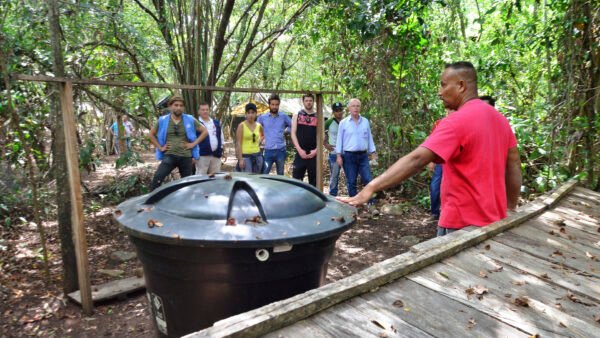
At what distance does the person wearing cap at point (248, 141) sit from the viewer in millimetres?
7625

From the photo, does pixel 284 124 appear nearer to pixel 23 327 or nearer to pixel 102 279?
pixel 102 279

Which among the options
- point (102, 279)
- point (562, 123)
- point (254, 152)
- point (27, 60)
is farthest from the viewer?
point (254, 152)

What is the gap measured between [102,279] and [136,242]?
2973 millimetres

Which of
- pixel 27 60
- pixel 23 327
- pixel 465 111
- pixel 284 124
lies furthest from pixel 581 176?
pixel 27 60

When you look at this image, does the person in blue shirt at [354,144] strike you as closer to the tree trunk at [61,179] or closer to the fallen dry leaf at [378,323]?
the tree trunk at [61,179]

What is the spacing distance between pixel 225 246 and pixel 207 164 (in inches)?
212

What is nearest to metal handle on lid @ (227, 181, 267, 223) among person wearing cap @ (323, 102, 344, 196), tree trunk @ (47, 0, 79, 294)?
tree trunk @ (47, 0, 79, 294)

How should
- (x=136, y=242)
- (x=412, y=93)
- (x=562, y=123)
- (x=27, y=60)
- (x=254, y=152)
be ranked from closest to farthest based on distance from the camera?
(x=136, y=242) → (x=27, y=60) → (x=562, y=123) → (x=254, y=152) → (x=412, y=93)

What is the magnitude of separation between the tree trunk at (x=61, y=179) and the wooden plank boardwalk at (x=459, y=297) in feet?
12.7

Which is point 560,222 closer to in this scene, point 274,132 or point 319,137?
point 319,137

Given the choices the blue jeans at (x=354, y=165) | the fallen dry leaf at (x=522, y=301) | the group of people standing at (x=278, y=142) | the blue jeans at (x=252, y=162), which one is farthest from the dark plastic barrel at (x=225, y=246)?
the blue jeans at (x=354, y=165)

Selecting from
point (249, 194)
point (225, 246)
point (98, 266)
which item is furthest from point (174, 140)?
point (225, 246)

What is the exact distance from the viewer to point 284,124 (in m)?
7.83

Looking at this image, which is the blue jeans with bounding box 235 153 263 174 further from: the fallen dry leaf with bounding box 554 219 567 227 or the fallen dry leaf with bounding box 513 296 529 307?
the fallen dry leaf with bounding box 513 296 529 307
